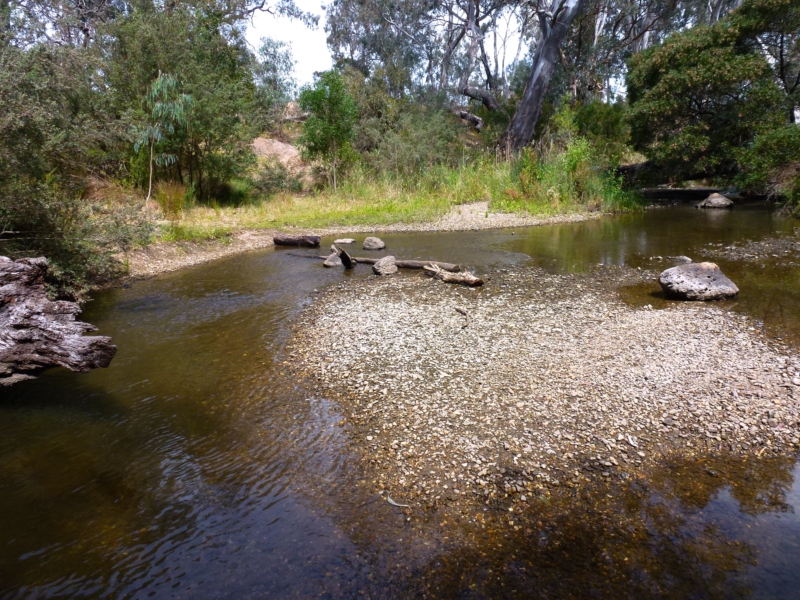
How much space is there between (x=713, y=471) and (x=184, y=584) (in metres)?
3.69

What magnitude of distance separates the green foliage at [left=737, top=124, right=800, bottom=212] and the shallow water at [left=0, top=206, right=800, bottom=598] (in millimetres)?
16302

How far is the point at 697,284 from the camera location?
729 centimetres

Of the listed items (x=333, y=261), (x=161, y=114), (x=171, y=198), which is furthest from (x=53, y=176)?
(x=161, y=114)

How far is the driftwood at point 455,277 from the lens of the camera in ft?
28.1

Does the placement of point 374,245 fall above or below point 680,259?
above

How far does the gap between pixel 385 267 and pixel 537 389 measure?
18.5 ft

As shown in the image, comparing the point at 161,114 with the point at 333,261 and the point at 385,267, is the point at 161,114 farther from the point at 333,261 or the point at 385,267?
the point at 385,267

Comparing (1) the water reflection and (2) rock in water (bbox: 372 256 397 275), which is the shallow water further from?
(2) rock in water (bbox: 372 256 397 275)

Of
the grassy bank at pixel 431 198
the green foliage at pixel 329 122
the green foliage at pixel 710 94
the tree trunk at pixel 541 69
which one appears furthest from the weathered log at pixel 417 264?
the tree trunk at pixel 541 69

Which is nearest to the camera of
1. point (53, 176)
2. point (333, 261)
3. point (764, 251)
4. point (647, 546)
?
point (647, 546)

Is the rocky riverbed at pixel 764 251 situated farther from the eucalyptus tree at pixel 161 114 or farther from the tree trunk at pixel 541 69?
the eucalyptus tree at pixel 161 114

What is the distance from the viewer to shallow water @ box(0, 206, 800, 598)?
9.09 ft

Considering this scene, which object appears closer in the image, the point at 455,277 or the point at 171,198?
the point at 455,277

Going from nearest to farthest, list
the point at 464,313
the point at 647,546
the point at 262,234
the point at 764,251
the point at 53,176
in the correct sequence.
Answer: the point at 647,546 → the point at 464,313 → the point at 53,176 → the point at 764,251 → the point at 262,234
